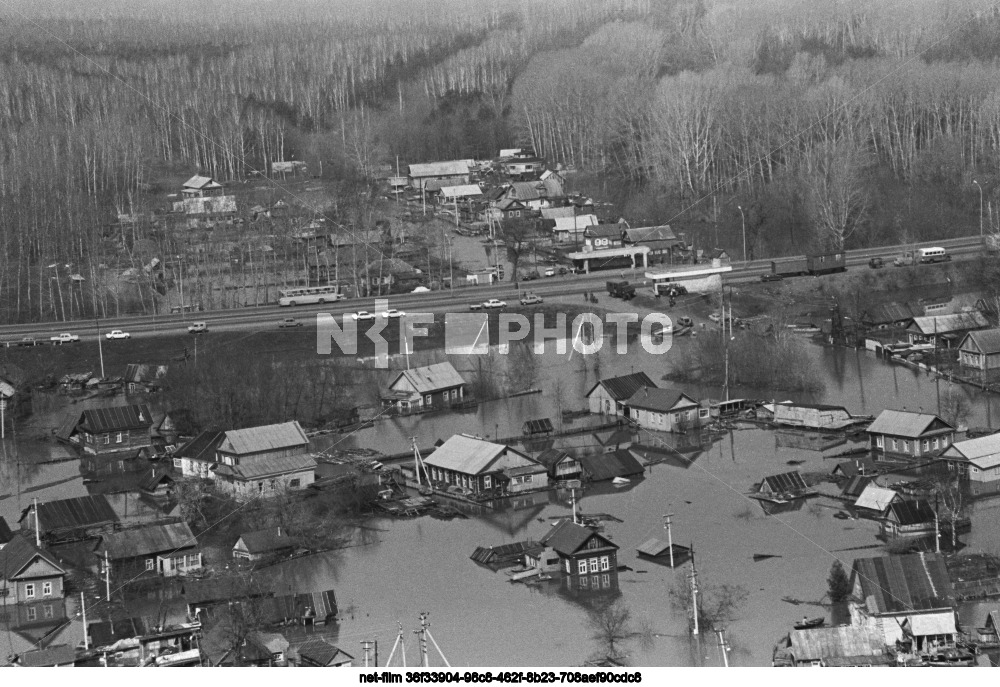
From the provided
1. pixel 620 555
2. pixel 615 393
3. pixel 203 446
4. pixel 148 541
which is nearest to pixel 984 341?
pixel 615 393

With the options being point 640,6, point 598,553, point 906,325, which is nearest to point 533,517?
point 598,553

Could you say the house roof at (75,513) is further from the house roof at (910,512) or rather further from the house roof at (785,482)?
Result: the house roof at (910,512)

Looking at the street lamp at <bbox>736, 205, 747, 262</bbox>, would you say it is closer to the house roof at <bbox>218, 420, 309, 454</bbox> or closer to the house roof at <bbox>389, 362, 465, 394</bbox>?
the house roof at <bbox>389, 362, 465, 394</bbox>

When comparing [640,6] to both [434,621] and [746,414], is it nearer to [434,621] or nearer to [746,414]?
[746,414]

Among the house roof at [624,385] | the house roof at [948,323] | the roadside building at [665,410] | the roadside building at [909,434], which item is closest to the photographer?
the roadside building at [909,434]

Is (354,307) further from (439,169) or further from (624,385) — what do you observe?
(439,169)

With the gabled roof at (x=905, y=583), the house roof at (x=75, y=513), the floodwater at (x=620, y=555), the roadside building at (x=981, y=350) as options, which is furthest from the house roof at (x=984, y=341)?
the house roof at (x=75, y=513)
